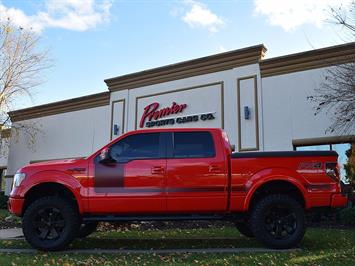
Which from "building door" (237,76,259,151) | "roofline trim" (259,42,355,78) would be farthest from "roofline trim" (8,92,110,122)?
"roofline trim" (259,42,355,78)

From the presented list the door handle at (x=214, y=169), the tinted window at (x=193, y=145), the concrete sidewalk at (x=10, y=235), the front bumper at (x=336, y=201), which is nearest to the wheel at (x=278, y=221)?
the front bumper at (x=336, y=201)

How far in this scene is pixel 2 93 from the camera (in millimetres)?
22328

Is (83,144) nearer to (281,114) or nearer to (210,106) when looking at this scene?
(210,106)

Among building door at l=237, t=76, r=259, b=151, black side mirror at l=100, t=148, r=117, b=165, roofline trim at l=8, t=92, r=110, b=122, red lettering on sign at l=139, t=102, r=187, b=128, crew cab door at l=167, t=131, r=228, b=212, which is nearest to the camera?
crew cab door at l=167, t=131, r=228, b=212

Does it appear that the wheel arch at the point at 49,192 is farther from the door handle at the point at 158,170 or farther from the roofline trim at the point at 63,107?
the roofline trim at the point at 63,107

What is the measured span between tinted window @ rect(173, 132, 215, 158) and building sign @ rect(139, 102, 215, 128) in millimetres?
9146

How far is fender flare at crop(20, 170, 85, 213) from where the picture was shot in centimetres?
727

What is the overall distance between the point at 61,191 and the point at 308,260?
444 centimetres

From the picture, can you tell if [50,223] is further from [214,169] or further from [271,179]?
[271,179]

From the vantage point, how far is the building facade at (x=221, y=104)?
1461 centimetres

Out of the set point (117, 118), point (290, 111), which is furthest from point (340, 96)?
point (117, 118)

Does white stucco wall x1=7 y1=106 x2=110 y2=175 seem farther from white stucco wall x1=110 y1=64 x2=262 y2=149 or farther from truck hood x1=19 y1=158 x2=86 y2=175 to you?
truck hood x1=19 y1=158 x2=86 y2=175

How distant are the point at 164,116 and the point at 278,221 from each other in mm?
11557

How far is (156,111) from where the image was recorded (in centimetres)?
→ 1866
